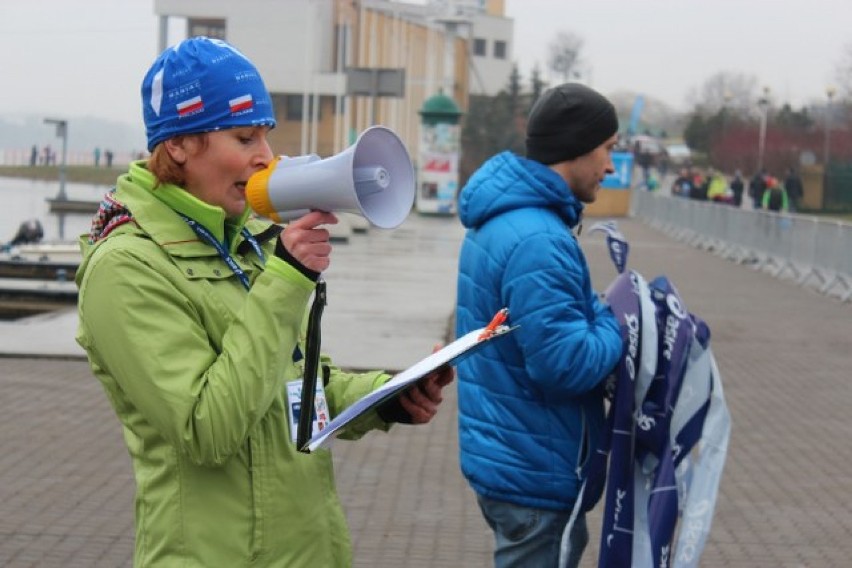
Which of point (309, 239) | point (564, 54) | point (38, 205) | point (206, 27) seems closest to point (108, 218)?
point (309, 239)

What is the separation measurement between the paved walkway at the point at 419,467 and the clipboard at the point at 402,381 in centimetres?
375

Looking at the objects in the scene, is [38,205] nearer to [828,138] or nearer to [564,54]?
[828,138]

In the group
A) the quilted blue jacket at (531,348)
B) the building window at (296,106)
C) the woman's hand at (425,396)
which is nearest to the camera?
the woman's hand at (425,396)

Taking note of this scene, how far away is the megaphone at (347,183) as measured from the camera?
2371mm

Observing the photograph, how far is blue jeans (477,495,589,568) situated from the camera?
382cm

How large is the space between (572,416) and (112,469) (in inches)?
191

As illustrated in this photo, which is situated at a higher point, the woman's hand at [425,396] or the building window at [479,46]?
the building window at [479,46]

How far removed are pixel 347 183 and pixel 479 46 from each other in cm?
10880

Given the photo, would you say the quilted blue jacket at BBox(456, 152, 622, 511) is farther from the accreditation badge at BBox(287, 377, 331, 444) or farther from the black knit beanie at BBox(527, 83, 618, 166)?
the accreditation badge at BBox(287, 377, 331, 444)

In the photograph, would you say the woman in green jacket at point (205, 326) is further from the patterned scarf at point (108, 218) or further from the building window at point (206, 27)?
the building window at point (206, 27)

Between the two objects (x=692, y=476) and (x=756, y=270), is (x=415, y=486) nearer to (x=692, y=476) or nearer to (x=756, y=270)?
(x=692, y=476)

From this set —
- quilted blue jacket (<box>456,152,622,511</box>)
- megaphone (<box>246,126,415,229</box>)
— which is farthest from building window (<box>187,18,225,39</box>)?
megaphone (<box>246,126,415,229</box>)

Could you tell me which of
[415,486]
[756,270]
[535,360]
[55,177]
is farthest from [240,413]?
[55,177]

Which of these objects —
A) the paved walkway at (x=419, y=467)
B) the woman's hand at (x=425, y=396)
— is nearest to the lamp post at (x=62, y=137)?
the paved walkway at (x=419, y=467)
